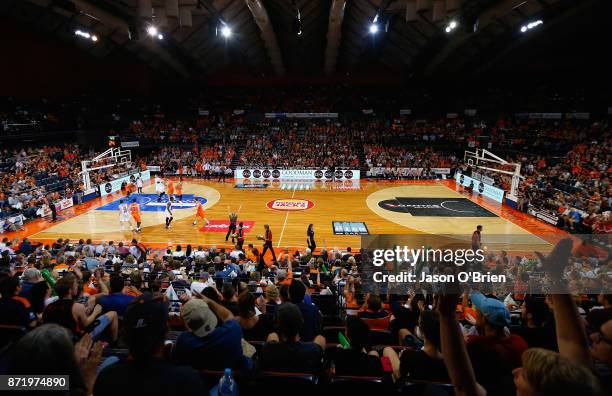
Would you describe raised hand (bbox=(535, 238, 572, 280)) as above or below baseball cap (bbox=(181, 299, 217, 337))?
above

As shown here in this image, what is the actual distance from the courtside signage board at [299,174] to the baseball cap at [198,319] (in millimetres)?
29854

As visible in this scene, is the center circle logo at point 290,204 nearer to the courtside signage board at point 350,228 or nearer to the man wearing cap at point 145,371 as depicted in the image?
the courtside signage board at point 350,228

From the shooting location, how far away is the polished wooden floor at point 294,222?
17.0m

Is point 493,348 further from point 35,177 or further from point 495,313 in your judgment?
point 35,177

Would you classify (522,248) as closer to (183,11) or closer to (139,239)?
(139,239)

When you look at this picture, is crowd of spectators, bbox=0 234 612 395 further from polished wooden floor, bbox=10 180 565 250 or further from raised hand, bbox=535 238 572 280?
polished wooden floor, bbox=10 180 565 250

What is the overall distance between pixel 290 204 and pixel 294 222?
4.20 meters

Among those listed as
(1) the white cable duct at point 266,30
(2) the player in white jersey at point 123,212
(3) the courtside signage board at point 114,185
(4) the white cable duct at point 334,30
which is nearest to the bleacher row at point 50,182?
(3) the courtside signage board at point 114,185

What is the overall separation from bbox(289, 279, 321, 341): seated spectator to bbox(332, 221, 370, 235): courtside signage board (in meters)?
13.3

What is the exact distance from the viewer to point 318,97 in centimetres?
4438

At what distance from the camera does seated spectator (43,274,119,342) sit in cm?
343

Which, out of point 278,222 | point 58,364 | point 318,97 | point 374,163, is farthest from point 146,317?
point 318,97

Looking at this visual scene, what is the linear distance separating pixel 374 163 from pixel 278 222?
57.7 ft

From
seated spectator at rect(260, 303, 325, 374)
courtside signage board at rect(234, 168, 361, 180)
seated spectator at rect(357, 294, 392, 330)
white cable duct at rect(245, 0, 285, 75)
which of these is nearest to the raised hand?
seated spectator at rect(260, 303, 325, 374)
